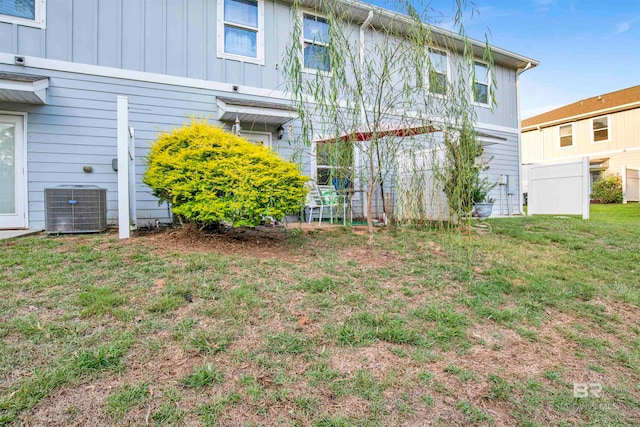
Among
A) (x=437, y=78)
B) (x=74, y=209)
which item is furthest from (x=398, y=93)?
(x=74, y=209)

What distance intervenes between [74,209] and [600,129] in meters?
21.8

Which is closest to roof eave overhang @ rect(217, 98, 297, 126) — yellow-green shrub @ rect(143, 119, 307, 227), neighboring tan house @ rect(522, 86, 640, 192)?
yellow-green shrub @ rect(143, 119, 307, 227)

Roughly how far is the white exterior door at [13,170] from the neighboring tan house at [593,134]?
52.9 ft

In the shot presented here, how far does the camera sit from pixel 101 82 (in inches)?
225

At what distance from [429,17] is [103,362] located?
391cm

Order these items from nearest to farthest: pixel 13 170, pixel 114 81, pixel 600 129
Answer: pixel 13 170, pixel 114 81, pixel 600 129

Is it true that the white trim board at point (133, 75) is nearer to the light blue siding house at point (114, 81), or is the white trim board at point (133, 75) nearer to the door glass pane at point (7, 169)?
the light blue siding house at point (114, 81)

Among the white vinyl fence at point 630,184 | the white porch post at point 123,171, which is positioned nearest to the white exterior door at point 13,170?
the white porch post at point 123,171

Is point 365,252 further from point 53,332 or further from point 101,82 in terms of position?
point 101,82

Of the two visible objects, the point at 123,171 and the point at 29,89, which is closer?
the point at 123,171

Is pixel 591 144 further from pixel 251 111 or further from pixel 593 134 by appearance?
pixel 251 111

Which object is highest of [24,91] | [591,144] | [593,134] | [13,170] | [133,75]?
[593,134]

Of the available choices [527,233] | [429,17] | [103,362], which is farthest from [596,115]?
[103,362]

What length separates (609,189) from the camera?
47.6 feet
